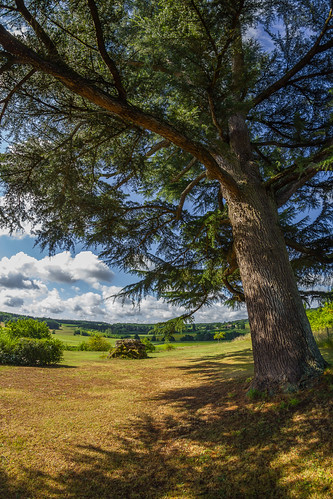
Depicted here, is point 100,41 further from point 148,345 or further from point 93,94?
point 148,345

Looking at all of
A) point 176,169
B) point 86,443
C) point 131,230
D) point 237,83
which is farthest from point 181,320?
point 237,83

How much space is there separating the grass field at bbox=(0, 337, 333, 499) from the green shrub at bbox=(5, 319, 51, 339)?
7292 millimetres

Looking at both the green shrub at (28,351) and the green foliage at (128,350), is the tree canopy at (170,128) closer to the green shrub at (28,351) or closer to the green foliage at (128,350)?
the green shrub at (28,351)

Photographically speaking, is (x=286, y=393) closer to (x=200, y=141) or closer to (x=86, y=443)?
(x=86, y=443)

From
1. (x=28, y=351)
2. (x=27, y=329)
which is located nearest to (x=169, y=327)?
(x=28, y=351)

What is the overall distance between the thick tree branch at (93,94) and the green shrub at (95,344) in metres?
19.5

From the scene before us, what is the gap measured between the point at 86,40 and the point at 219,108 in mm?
2359

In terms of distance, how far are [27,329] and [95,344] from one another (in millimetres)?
9483

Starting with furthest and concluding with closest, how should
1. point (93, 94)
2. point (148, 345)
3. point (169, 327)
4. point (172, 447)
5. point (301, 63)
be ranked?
point (148, 345)
point (169, 327)
point (301, 63)
point (93, 94)
point (172, 447)

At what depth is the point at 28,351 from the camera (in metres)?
10.4

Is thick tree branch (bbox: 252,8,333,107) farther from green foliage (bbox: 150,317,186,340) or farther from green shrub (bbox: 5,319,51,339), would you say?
green shrub (bbox: 5,319,51,339)

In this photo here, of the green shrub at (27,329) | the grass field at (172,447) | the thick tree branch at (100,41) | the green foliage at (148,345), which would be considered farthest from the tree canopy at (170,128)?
the green foliage at (148,345)

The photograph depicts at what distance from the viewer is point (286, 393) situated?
3908 mm

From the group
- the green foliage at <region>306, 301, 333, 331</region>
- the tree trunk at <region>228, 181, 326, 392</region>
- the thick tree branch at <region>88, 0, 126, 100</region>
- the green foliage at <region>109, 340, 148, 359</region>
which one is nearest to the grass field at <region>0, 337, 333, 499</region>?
the tree trunk at <region>228, 181, 326, 392</region>
